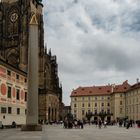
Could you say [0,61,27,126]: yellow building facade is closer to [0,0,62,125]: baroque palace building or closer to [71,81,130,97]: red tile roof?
[0,0,62,125]: baroque palace building

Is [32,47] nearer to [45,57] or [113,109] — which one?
[45,57]

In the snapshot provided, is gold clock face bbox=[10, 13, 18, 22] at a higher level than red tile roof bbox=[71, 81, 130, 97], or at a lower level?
higher

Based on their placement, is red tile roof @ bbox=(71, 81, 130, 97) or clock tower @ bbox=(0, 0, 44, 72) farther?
red tile roof @ bbox=(71, 81, 130, 97)

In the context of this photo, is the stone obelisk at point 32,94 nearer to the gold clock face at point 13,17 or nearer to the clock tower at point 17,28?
the clock tower at point 17,28

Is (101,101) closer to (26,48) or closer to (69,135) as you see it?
(26,48)

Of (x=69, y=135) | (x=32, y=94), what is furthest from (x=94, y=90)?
(x=69, y=135)

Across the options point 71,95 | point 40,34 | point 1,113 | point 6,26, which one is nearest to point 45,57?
point 40,34

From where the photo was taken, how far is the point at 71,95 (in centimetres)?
15850

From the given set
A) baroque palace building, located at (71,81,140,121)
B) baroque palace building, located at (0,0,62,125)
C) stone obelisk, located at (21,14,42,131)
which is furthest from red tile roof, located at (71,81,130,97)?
stone obelisk, located at (21,14,42,131)

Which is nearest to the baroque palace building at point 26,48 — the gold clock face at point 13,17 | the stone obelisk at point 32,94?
the gold clock face at point 13,17

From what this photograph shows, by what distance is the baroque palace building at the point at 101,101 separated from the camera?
14388 centimetres

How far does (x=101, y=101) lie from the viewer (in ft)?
518

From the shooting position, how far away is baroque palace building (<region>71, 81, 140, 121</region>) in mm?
143875

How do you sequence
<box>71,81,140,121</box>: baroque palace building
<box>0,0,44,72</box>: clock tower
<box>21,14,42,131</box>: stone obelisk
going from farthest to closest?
<box>71,81,140,121</box>: baroque palace building < <box>0,0,44,72</box>: clock tower < <box>21,14,42,131</box>: stone obelisk
